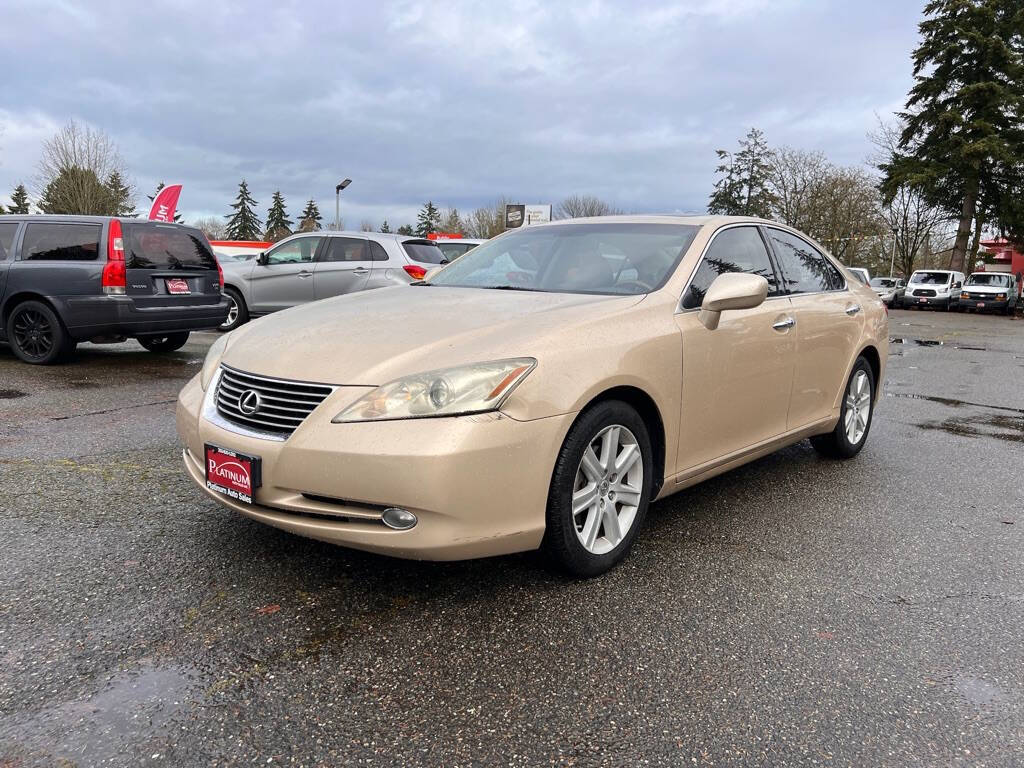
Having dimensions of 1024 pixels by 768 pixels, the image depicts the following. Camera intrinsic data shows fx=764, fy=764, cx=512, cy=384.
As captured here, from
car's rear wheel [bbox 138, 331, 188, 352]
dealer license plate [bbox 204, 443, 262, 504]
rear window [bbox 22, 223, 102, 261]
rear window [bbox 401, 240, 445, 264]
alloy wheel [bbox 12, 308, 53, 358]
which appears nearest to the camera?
dealer license plate [bbox 204, 443, 262, 504]

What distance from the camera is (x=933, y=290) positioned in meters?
33.6

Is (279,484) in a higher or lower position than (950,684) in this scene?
higher

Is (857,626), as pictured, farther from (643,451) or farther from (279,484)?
(279,484)

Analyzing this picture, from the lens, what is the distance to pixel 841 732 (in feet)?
6.98

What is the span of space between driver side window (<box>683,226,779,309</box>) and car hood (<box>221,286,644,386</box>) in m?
0.41

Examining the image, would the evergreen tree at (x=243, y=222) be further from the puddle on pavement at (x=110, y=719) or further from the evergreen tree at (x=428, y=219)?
the puddle on pavement at (x=110, y=719)

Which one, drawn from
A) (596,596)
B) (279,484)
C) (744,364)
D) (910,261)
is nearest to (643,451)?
(596,596)

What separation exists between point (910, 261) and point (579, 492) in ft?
186

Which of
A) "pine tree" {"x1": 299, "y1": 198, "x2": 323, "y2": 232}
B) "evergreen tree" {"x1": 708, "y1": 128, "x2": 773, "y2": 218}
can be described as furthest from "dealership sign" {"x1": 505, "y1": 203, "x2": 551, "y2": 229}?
"pine tree" {"x1": 299, "y1": 198, "x2": 323, "y2": 232}

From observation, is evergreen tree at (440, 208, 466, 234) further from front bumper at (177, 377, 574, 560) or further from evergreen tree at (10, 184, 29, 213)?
front bumper at (177, 377, 574, 560)

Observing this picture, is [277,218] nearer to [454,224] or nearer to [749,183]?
[454,224]

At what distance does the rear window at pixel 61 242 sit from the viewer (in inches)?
317

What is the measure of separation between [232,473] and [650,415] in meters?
1.69

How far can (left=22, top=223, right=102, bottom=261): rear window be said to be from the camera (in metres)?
8.05
